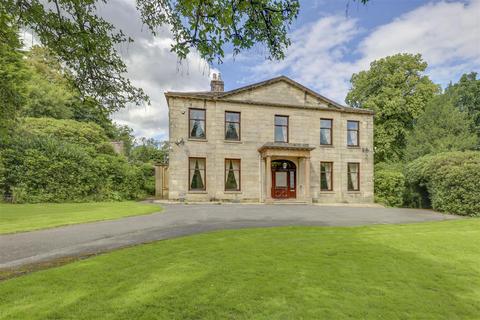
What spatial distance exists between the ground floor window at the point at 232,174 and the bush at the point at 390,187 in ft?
37.3

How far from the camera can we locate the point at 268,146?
19844mm

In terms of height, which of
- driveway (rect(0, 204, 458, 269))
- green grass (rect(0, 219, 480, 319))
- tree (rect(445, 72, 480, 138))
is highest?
tree (rect(445, 72, 480, 138))

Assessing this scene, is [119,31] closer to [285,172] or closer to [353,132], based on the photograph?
[285,172]

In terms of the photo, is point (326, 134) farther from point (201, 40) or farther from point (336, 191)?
point (201, 40)

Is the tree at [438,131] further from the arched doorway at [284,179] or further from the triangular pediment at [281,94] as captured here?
the arched doorway at [284,179]

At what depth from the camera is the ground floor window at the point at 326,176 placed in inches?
880

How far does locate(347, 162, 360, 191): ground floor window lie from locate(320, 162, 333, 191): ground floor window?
1629 millimetres

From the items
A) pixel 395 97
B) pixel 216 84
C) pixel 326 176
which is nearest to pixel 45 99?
pixel 216 84

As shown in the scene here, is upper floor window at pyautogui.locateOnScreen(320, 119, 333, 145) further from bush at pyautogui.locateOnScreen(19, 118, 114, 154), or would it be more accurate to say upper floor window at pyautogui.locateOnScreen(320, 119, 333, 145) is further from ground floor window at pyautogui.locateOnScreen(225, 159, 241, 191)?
bush at pyautogui.locateOnScreen(19, 118, 114, 154)

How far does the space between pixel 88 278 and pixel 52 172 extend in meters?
15.5

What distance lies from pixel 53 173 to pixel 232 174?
36.2 feet

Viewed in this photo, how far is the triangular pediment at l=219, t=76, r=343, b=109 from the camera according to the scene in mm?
21406

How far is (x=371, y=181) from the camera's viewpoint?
2308cm

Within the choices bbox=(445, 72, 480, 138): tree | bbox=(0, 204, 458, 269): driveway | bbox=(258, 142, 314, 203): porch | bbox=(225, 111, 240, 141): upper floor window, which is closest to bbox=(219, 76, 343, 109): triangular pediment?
bbox=(225, 111, 240, 141): upper floor window
